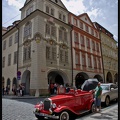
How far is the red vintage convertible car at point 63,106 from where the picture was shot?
6.70 meters

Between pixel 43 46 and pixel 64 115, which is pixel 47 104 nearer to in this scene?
pixel 64 115

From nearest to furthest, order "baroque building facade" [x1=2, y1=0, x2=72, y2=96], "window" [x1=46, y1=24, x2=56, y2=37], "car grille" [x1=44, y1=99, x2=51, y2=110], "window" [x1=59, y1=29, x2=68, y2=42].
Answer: "car grille" [x1=44, y1=99, x2=51, y2=110] < "baroque building facade" [x1=2, y1=0, x2=72, y2=96] < "window" [x1=46, y1=24, x2=56, y2=37] < "window" [x1=59, y1=29, x2=68, y2=42]

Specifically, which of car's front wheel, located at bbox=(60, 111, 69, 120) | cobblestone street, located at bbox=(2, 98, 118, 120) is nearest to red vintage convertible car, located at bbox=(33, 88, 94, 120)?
car's front wheel, located at bbox=(60, 111, 69, 120)

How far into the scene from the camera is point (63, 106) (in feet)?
22.7

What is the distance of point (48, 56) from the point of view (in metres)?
21.2

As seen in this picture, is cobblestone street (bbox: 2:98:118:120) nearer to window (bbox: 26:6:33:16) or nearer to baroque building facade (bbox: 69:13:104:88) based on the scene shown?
baroque building facade (bbox: 69:13:104:88)

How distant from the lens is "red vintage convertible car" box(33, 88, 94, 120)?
6703 mm

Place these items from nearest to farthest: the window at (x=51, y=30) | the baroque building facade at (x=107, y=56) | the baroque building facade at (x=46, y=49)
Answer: the baroque building facade at (x=46, y=49), the window at (x=51, y=30), the baroque building facade at (x=107, y=56)

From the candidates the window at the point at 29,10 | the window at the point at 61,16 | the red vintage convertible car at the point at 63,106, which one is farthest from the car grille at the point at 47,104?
the window at the point at 61,16

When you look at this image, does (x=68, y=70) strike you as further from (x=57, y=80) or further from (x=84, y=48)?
(x=84, y=48)

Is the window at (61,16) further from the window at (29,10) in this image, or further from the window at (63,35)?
the window at (29,10)

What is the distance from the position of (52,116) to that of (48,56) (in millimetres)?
14956

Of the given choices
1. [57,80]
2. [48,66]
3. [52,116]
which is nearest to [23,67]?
[48,66]

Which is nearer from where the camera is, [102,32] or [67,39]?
[67,39]
